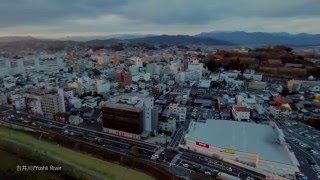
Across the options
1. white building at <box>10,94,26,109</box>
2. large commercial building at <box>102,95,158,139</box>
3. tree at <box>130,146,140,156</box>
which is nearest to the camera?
tree at <box>130,146,140,156</box>

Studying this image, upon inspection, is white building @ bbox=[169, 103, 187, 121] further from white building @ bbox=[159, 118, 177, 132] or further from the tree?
the tree

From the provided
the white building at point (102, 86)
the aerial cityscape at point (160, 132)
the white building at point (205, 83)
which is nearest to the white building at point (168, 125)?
the aerial cityscape at point (160, 132)

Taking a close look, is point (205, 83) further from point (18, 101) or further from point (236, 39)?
point (236, 39)

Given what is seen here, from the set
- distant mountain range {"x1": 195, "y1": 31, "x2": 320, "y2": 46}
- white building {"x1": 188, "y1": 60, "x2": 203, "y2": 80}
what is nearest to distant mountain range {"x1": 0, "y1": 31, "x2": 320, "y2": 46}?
distant mountain range {"x1": 195, "y1": 31, "x2": 320, "y2": 46}

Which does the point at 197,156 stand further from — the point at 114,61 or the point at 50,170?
the point at 114,61

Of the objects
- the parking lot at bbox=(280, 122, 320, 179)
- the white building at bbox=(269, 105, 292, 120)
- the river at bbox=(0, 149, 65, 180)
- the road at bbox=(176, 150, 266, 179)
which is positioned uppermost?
the white building at bbox=(269, 105, 292, 120)
